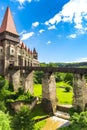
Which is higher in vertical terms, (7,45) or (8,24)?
(8,24)

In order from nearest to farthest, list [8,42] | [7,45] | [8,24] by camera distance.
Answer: [7,45] → [8,42] → [8,24]

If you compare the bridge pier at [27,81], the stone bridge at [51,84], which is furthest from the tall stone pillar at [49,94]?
the bridge pier at [27,81]

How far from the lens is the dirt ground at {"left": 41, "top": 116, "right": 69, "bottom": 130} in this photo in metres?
30.3

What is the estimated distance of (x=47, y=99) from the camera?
37.2 meters

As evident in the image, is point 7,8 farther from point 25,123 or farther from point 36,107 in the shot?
point 25,123

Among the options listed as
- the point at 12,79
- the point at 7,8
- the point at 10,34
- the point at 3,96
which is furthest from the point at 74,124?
the point at 7,8

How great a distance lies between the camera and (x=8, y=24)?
167ft

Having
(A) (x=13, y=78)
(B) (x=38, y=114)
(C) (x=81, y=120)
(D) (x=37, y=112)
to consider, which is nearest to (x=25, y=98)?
(D) (x=37, y=112)

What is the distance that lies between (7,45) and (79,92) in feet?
81.6

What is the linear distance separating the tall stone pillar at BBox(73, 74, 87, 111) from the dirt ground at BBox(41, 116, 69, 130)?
128 inches

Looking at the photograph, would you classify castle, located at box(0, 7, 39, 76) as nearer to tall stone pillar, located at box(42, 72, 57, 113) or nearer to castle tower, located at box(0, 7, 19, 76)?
castle tower, located at box(0, 7, 19, 76)

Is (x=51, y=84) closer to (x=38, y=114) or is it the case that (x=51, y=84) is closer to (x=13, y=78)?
(x=38, y=114)

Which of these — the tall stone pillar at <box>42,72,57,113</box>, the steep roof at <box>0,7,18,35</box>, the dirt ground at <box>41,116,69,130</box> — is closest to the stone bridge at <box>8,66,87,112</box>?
the tall stone pillar at <box>42,72,57,113</box>

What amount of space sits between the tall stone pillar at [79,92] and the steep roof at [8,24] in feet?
84.7
